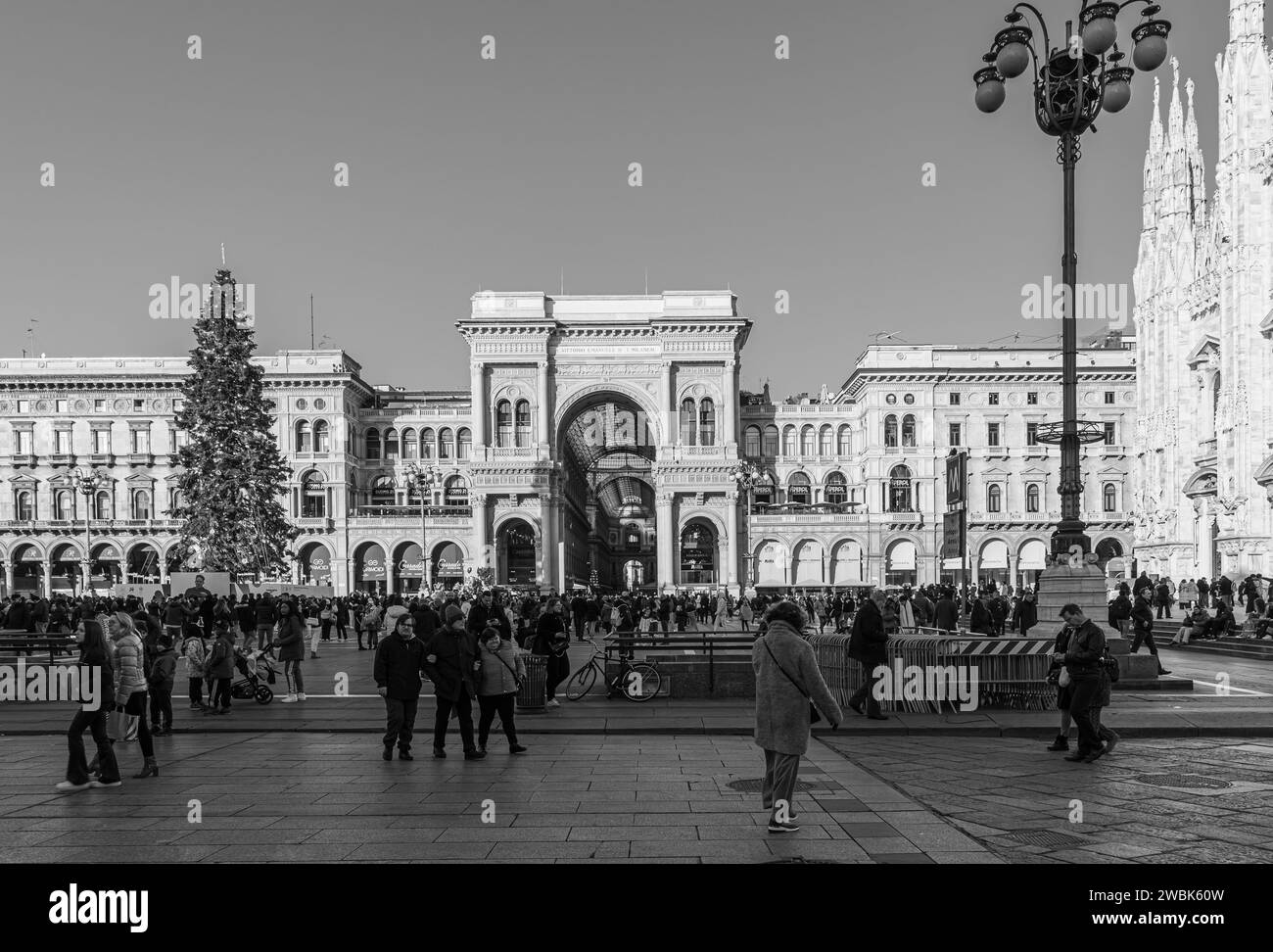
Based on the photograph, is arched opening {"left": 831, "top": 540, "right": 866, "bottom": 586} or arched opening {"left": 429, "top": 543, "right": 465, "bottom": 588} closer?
arched opening {"left": 429, "top": 543, "right": 465, "bottom": 588}

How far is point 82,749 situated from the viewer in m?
9.29

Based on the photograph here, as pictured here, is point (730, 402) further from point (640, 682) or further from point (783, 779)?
point (783, 779)

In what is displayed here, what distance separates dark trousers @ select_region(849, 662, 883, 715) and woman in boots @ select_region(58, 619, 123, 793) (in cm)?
846

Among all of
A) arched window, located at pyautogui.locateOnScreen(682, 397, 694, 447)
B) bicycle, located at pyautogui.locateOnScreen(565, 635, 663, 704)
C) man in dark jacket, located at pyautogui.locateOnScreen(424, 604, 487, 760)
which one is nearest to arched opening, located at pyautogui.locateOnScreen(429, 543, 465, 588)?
arched window, located at pyautogui.locateOnScreen(682, 397, 694, 447)

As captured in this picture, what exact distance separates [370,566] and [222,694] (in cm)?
5868

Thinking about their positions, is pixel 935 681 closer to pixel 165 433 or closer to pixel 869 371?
pixel 869 371

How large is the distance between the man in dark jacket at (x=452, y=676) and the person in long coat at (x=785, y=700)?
4426 millimetres

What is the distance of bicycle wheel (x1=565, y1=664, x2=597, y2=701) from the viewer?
16.0m

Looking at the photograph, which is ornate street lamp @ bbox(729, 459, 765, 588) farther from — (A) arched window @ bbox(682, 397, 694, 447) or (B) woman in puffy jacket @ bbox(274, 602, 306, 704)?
(B) woman in puffy jacket @ bbox(274, 602, 306, 704)

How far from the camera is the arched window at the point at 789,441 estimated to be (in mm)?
78500

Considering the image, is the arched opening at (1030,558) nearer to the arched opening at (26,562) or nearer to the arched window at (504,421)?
the arched window at (504,421)
